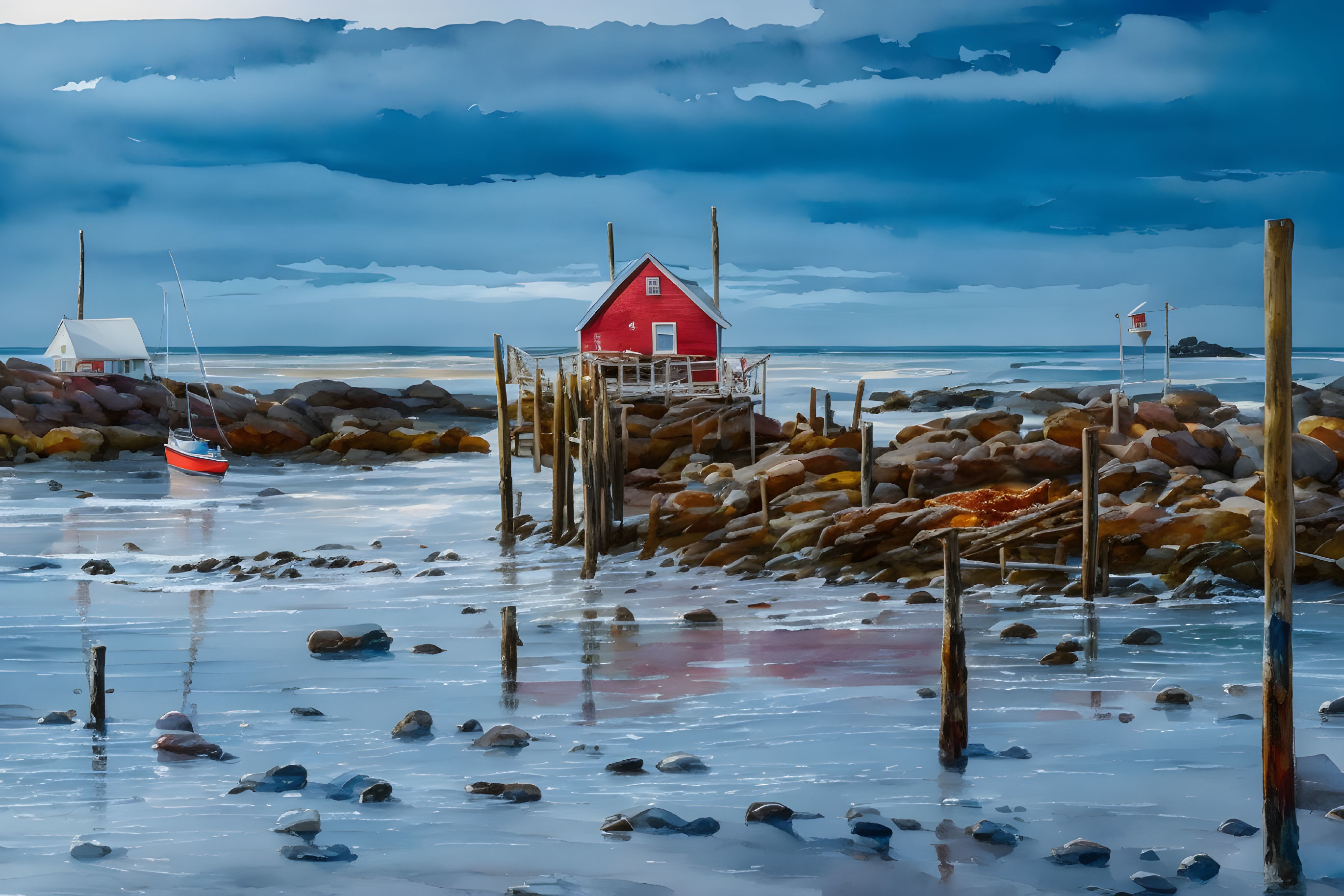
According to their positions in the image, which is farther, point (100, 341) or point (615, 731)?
point (100, 341)

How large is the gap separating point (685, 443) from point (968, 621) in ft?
53.8

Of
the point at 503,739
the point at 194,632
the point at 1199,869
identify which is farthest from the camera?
the point at 194,632

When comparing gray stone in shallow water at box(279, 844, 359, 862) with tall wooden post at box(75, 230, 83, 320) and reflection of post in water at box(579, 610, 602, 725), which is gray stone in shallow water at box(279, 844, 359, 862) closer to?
reflection of post in water at box(579, 610, 602, 725)

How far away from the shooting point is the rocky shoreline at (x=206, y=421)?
134 ft

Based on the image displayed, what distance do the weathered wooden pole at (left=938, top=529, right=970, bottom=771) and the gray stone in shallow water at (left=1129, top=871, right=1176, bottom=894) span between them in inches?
77.9

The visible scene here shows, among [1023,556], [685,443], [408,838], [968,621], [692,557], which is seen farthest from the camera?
[685,443]

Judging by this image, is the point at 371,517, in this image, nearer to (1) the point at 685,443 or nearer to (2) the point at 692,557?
(1) the point at 685,443

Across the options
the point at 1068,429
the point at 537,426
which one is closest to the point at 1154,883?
the point at 1068,429

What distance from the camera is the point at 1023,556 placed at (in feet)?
52.7

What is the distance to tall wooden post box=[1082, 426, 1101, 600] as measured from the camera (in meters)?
13.8

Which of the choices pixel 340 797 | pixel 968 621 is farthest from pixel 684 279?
pixel 340 797

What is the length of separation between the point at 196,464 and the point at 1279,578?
111 ft

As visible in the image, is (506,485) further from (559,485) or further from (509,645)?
(509,645)

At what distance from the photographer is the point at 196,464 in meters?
35.2
